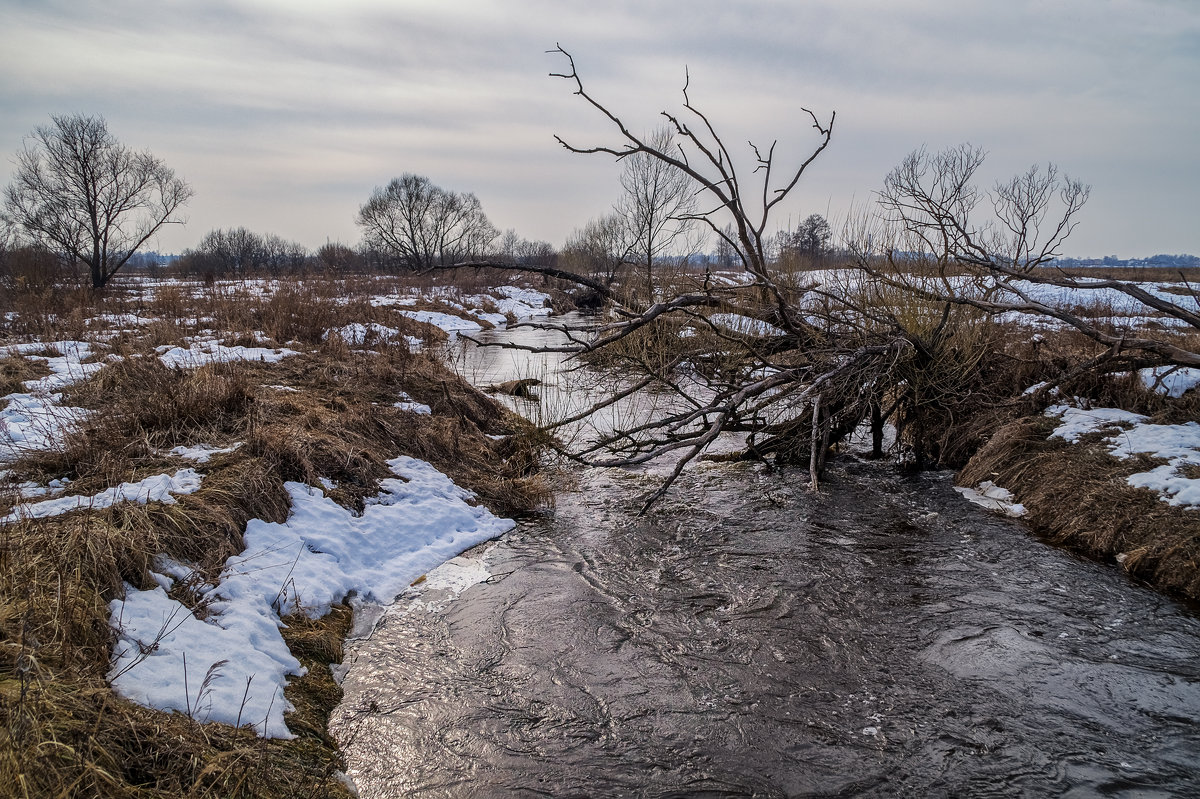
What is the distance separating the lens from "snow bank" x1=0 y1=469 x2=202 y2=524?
12.0ft

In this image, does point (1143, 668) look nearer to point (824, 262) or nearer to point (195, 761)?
point (195, 761)

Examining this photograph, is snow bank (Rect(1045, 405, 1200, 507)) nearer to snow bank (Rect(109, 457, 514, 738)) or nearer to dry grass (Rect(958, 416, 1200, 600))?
dry grass (Rect(958, 416, 1200, 600))

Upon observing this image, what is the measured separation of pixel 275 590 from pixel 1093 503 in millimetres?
6275

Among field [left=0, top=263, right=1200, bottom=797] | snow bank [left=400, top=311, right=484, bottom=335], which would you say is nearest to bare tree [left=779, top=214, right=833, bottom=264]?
field [left=0, top=263, right=1200, bottom=797]

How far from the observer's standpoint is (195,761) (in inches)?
88.0

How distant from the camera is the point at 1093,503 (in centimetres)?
552

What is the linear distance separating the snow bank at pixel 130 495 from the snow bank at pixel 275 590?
54cm

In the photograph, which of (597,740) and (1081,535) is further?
(1081,535)

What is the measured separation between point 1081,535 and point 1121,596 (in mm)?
973

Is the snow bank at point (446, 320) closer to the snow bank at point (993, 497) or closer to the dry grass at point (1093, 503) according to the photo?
the snow bank at point (993, 497)

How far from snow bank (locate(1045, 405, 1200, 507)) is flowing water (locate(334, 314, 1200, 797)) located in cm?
90

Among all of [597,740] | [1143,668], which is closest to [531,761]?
[597,740]

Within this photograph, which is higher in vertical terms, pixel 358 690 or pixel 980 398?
pixel 980 398

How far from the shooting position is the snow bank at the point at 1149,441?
201 inches
